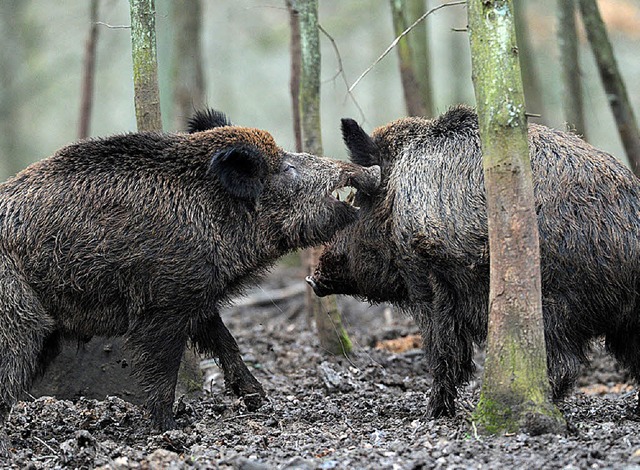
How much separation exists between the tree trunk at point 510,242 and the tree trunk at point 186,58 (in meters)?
9.01

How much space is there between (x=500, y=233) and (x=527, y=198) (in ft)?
0.89

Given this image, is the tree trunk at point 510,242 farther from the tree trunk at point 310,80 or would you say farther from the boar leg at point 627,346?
the tree trunk at point 310,80

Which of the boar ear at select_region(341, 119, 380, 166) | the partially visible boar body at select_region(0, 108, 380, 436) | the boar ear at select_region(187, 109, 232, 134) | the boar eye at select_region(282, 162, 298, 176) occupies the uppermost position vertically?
the boar ear at select_region(187, 109, 232, 134)

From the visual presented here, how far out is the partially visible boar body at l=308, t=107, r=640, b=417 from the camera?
19.5 feet

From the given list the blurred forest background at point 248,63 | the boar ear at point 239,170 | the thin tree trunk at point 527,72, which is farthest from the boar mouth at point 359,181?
the blurred forest background at point 248,63

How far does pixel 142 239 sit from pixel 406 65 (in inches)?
206

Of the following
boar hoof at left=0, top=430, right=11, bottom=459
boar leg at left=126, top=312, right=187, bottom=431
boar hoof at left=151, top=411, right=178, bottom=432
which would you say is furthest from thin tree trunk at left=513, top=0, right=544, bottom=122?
boar hoof at left=0, top=430, right=11, bottom=459

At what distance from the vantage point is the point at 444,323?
6.59m

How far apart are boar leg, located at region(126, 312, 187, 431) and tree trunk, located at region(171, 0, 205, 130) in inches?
302

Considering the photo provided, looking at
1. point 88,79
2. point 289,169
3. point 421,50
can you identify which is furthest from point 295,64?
point 88,79

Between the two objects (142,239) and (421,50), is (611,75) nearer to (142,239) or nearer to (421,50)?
(421,50)

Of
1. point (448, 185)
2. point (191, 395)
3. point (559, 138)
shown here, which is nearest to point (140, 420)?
point (191, 395)

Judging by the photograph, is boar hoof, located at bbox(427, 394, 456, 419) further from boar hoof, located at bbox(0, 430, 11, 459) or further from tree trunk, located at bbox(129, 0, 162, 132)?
tree trunk, located at bbox(129, 0, 162, 132)

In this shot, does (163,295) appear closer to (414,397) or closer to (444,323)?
(444,323)
